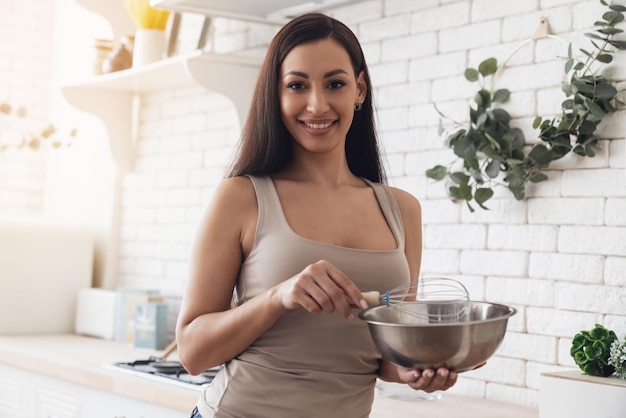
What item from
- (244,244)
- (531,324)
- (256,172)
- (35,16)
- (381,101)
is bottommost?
(531,324)

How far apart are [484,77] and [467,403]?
33.0 inches

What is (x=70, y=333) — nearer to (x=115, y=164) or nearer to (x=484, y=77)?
(x=115, y=164)

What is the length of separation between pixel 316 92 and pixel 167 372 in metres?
1.38

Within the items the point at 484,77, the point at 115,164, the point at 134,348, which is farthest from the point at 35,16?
the point at 484,77

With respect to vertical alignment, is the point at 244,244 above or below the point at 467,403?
above

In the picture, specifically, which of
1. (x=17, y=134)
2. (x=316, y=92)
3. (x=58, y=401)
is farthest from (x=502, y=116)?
(x=17, y=134)

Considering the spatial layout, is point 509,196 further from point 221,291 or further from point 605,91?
point 221,291

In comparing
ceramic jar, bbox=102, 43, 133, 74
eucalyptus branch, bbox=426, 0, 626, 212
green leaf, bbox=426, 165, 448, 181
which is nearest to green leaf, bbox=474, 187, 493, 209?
eucalyptus branch, bbox=426, 0, 626, 212

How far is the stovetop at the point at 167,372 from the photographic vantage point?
2.64 m

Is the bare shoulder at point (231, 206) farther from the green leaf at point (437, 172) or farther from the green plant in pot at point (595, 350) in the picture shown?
the green leaf at point (437, 172)

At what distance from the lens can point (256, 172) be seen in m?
1.72

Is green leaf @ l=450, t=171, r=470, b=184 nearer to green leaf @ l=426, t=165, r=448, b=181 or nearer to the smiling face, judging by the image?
green leaf @ l=426, t=165, r=448, b=181

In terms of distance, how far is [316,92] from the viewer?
5.40 feet

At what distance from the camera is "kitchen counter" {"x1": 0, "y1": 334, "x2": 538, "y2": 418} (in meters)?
2.25
